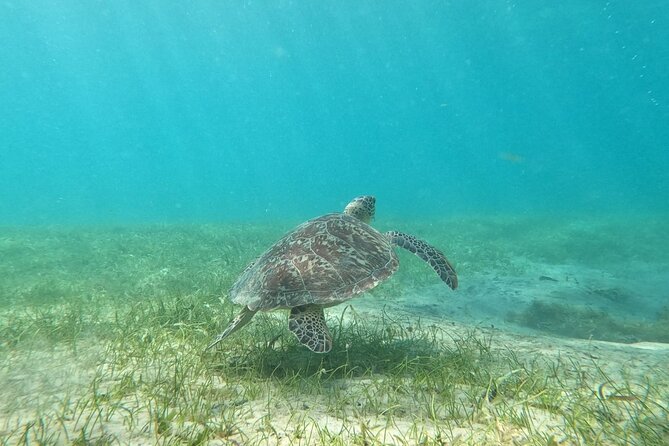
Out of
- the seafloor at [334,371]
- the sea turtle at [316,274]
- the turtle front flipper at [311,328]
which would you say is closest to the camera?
the seafloor at [334,371]

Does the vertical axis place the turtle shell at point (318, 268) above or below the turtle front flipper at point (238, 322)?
above

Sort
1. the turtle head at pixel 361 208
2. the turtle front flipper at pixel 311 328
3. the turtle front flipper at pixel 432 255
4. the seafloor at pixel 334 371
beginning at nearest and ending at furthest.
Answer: the seafloor at pixel 334 371
the turtle front flipper at pixel 311 328
the turtle front flipper at pixel 432 255
the turtle head at pixel 361 208

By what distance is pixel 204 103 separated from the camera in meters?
163

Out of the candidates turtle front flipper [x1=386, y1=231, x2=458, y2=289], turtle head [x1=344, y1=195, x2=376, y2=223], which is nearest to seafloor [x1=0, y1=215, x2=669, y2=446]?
turtle front flipper [x1=386, y1=231, x2=458, y2=289]

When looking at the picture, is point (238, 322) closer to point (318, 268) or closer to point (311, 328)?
point (311, 328)

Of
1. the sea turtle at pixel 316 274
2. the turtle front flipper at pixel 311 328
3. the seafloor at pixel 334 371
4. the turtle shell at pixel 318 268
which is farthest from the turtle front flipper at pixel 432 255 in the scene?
the turtle front flipper at pixel 311 328

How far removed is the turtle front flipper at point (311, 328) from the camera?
115 inches

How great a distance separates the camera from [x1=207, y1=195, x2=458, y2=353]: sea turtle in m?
3.23

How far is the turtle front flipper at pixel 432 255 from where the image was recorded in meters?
4.20

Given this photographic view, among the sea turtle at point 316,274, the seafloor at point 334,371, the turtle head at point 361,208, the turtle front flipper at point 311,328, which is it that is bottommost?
the seafloor at point 334,371

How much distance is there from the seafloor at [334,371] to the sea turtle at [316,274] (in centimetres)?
44

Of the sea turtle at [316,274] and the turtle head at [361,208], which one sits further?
the turtle head at [361,208]

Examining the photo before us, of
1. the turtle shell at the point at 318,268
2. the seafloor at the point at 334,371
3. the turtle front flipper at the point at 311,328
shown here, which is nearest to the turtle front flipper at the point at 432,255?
the turtle shell at the point at 318,268

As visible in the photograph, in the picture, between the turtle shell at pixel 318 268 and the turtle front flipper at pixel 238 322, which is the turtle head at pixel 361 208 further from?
the turtle front flipper at pixel 238 322
